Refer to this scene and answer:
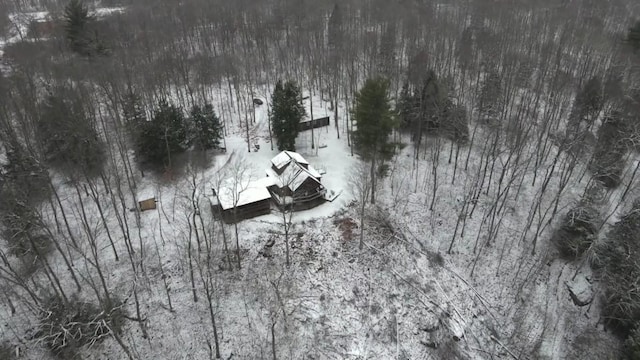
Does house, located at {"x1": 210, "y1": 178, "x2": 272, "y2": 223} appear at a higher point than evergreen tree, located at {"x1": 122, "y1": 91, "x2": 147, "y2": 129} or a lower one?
lower

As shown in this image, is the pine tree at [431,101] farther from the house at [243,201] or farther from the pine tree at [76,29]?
the pine tree at [76,29]

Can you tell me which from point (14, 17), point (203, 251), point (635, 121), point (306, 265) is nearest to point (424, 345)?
point (306, 265)

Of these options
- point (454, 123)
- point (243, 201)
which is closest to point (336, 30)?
point (454, 123)

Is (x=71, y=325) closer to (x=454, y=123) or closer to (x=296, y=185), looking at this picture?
(x=296, y=185)

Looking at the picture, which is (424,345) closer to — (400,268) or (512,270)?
(400,268)

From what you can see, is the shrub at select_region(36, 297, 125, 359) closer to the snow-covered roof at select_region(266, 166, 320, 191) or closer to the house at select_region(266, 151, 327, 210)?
the house at select_region(266, 151, 327, 210)

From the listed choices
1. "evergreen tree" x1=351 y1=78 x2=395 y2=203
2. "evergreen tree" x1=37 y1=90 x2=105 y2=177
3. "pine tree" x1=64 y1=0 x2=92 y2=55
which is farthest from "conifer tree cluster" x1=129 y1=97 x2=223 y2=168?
"pine tree" x1=64 y1=0 x2=92 y2=55

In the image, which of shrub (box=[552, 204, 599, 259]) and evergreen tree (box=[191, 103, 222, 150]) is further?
evergreen tree (box=[191, 103, 222, 150])
